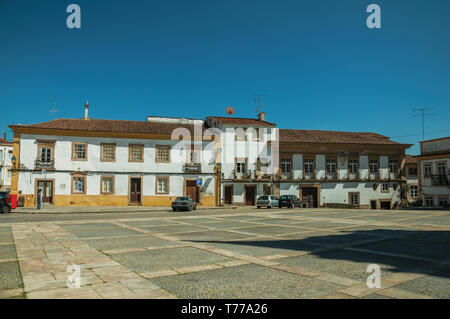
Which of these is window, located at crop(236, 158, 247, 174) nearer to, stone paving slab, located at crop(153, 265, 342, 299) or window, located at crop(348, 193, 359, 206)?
window, located at crop(348, 193, 359, 206)

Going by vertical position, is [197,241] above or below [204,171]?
below

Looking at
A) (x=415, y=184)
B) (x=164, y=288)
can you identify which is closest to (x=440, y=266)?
(x=164, y=288)

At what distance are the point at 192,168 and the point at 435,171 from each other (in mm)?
25750

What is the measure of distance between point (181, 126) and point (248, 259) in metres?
28.6

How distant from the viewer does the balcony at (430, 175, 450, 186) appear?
113 ft

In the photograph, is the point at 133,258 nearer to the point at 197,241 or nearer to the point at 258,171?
the point at 197,241

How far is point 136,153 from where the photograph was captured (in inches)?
1280

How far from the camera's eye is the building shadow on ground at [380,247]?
7465 millimetres

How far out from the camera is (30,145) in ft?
97.3

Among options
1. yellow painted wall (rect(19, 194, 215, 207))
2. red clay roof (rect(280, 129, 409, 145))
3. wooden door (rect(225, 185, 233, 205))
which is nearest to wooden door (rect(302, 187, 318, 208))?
red clay roof (rect(280, 129, 409, 145))

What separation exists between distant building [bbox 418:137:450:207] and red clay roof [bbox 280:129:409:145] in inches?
179

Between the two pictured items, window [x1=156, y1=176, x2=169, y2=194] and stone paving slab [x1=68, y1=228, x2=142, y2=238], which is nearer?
stone paving slab [x1=68, y1=228, x2=142, y2=238]

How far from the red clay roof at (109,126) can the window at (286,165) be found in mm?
10968

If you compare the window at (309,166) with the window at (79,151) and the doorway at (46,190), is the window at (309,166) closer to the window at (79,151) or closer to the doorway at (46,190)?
the window at (79,151)
